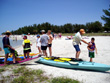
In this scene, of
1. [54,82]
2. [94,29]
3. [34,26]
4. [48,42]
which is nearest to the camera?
[54,82]

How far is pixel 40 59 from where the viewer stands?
235 inches

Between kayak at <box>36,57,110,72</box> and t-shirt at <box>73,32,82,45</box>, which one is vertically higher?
t-shirt at <box>73,32,82,45</box>

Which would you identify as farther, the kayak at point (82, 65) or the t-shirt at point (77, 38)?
the t-shirt at point (77, 38)

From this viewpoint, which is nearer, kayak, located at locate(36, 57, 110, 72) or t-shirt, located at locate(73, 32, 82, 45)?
kayak, located at locate(36, 57, 110, 72)

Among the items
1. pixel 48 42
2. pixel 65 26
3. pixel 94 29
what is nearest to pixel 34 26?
pixel 65 26

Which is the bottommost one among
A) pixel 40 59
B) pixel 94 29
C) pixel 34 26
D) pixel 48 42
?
pixel 40 59

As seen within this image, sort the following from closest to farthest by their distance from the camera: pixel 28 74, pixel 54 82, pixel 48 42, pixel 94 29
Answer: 1. pixel 54 82
2. pixel 28 74
3. pixel 48 42
4. pixel 94 29

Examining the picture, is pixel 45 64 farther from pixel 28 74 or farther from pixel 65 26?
pixel 65 26

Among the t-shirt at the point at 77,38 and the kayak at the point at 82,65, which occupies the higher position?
the t-shirt at the point at 77,38

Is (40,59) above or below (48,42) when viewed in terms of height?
below

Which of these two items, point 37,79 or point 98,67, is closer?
point 37,79

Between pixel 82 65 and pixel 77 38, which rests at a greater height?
pixel 77 38

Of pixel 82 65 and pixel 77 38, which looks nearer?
pixel 82 65

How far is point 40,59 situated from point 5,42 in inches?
85.5
